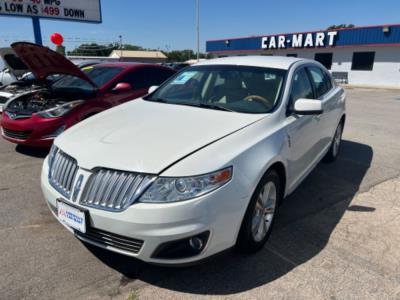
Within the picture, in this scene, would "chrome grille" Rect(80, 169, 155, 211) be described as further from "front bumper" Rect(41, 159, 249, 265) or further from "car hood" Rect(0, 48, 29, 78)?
"car hood" Rect(0, 48, 29, 78)

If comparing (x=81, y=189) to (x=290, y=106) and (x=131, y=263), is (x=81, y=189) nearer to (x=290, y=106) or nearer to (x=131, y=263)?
(x=131, y=263)

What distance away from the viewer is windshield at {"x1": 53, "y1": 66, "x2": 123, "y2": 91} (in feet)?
20.0

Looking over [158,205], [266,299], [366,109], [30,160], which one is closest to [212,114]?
[158,205]

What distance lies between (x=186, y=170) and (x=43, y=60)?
14.0ft

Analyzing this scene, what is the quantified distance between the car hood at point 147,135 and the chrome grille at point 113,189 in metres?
0.05

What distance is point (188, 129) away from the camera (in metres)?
2.86

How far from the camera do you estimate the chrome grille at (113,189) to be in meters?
2.27

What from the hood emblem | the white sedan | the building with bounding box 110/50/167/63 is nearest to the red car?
the white sedan

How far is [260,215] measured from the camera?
2.88 meters

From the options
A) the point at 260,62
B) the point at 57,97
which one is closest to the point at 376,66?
the point at 260,62

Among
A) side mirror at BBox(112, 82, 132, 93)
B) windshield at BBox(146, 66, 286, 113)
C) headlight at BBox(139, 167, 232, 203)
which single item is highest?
windshield at BBox(146, 66, 286, 113)

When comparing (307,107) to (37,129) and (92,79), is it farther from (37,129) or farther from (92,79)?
(92,79)

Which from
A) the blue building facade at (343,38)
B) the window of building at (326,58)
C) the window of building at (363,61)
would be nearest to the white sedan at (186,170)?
the blue building facade at (343,38)

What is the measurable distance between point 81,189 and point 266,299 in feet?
4.97
